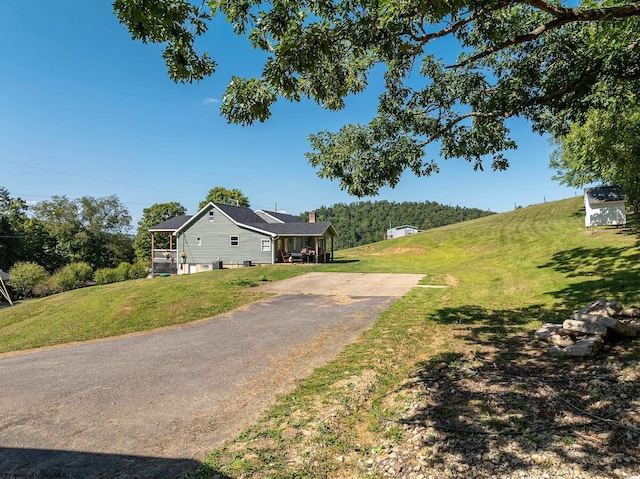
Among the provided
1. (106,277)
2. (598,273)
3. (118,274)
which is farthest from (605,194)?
(106,277)

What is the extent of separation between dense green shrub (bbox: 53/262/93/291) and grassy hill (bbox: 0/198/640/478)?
79.6ft

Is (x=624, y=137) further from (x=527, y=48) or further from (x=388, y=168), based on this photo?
(x=388, y=168)

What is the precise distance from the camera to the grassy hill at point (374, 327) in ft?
12.6

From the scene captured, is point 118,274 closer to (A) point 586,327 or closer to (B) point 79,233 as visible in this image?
(B) point 79,233

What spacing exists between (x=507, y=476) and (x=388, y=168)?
5.97m

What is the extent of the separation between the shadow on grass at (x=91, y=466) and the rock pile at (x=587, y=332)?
19.0 feet

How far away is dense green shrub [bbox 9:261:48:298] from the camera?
117 feet

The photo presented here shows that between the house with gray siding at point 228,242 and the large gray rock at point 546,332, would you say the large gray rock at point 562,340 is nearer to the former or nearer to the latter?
the large gray rock at point 546,332

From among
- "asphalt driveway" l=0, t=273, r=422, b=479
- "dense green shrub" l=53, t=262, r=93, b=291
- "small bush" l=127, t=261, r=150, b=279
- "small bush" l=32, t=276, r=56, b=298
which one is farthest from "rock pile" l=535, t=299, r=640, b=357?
"small bush" l=32, t=276, r=56, b=298

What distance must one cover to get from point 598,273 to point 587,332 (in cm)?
1027

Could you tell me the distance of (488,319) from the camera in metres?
9.66

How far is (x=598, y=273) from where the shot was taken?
14.1 m

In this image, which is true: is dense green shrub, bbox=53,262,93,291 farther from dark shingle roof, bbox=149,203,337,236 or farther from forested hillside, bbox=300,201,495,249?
forested hillside, bbox=300,201,495,249

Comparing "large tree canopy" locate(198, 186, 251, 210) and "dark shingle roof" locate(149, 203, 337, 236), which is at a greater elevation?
"large tree canopy" locate(198, 186, 251, 210)
